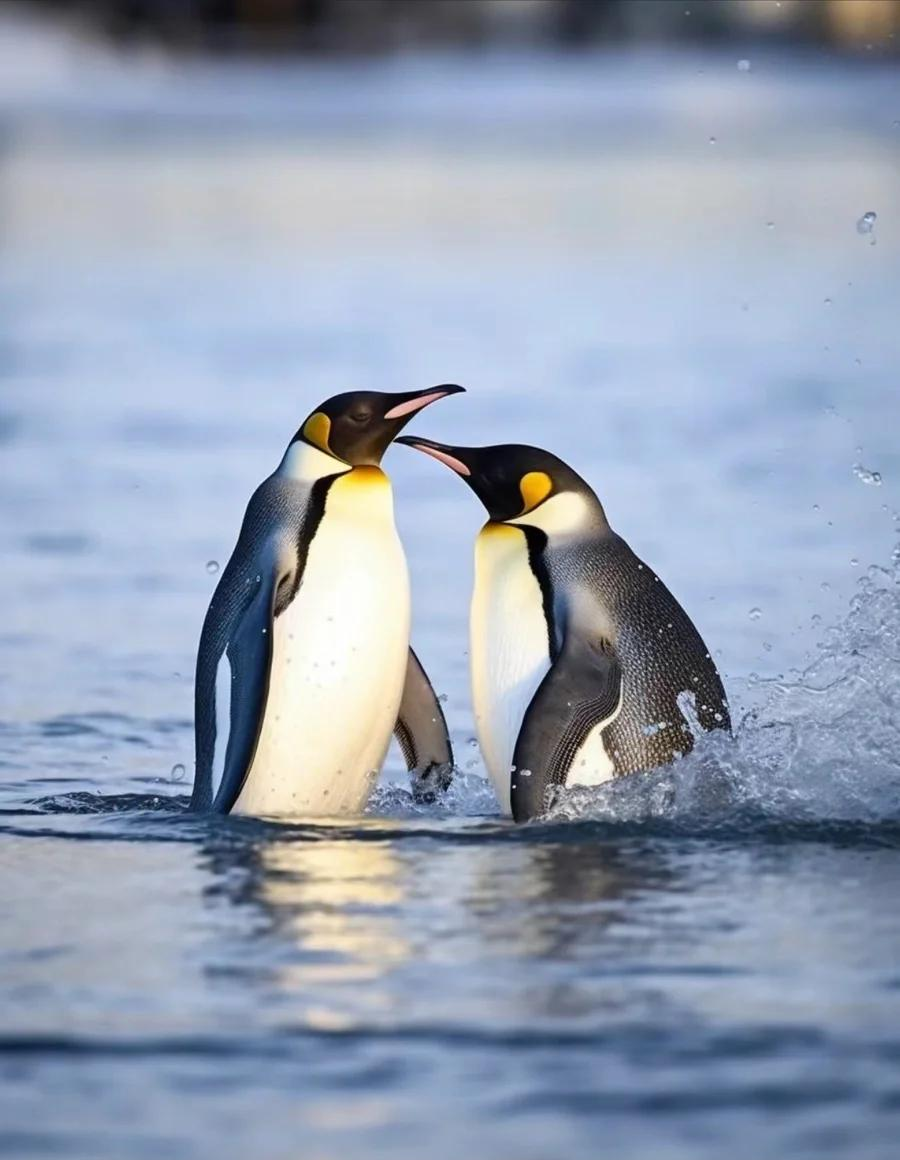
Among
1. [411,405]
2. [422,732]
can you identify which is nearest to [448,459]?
[411,405]

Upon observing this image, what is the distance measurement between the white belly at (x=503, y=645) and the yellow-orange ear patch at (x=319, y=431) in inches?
14.8

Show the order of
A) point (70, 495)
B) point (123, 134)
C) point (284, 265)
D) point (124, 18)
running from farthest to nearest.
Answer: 1. point (124, 18)
2. point (123, 134)
3. point (284, 265)
4. point (70, 495)

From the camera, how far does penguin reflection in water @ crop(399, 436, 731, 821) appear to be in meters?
5.46

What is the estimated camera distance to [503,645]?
5.70 metres

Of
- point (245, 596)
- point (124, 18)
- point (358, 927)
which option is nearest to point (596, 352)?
point (245, 596)

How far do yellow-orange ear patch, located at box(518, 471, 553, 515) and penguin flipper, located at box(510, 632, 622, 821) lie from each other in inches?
15.9

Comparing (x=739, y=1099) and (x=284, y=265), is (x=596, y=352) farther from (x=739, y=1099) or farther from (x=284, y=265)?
(x=739, y=1099)

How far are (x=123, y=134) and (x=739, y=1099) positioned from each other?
42.2 metres

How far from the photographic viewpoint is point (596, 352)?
56.9ft

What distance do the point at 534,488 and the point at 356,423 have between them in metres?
0.39

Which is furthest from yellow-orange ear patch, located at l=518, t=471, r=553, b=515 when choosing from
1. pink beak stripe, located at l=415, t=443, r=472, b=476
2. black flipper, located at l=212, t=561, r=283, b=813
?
black flipper, located at l=212, t=561, r=283, b=813

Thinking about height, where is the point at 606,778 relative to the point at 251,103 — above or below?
below

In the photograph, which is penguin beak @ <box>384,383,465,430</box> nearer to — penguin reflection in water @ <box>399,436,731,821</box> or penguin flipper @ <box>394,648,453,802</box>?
penguin reflection in water @ <box>399,436,731,821</box>

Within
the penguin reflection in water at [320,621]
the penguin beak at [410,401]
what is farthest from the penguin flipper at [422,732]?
the penguin beak at [410,401]
